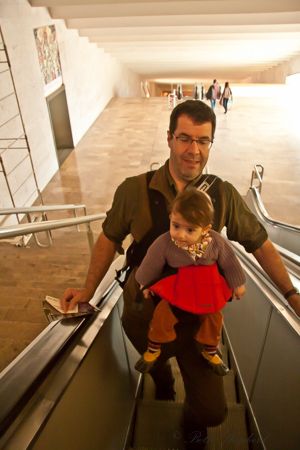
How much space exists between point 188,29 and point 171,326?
33.0ft

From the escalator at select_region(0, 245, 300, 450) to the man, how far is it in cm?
17

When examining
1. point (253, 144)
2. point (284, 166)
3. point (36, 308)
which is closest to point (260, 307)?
point (36, 308)

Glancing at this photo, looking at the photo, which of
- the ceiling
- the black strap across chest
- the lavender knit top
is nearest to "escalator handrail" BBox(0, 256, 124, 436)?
the lavender knit top

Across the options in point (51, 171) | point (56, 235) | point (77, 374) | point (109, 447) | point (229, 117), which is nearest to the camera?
point (77, 374)

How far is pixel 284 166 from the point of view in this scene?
798cm

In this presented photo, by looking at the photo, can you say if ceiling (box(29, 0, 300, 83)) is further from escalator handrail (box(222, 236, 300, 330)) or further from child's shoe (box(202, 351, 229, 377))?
child's shoe (box(202, 351, 229, 377))

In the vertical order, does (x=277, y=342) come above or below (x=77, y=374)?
below

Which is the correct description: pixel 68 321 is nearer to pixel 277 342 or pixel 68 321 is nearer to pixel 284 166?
pixel 277 342

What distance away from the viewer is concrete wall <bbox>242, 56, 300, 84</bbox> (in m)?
14.7

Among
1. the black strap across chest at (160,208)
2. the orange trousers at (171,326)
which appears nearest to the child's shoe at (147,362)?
the orange trousers at (171,326)

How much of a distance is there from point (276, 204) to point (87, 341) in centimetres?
588

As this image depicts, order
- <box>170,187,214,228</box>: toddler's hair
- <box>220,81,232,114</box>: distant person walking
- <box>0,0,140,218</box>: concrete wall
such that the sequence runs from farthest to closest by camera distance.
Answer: <box>220,81,232,114</box>: distant person walking < <box>0,0,140,218</box>: concrete wall < <box>170,187,214,228</box>: toddler's hair

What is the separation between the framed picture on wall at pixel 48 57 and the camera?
6938 mm

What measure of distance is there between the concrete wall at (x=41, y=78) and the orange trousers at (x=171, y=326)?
183 inches
